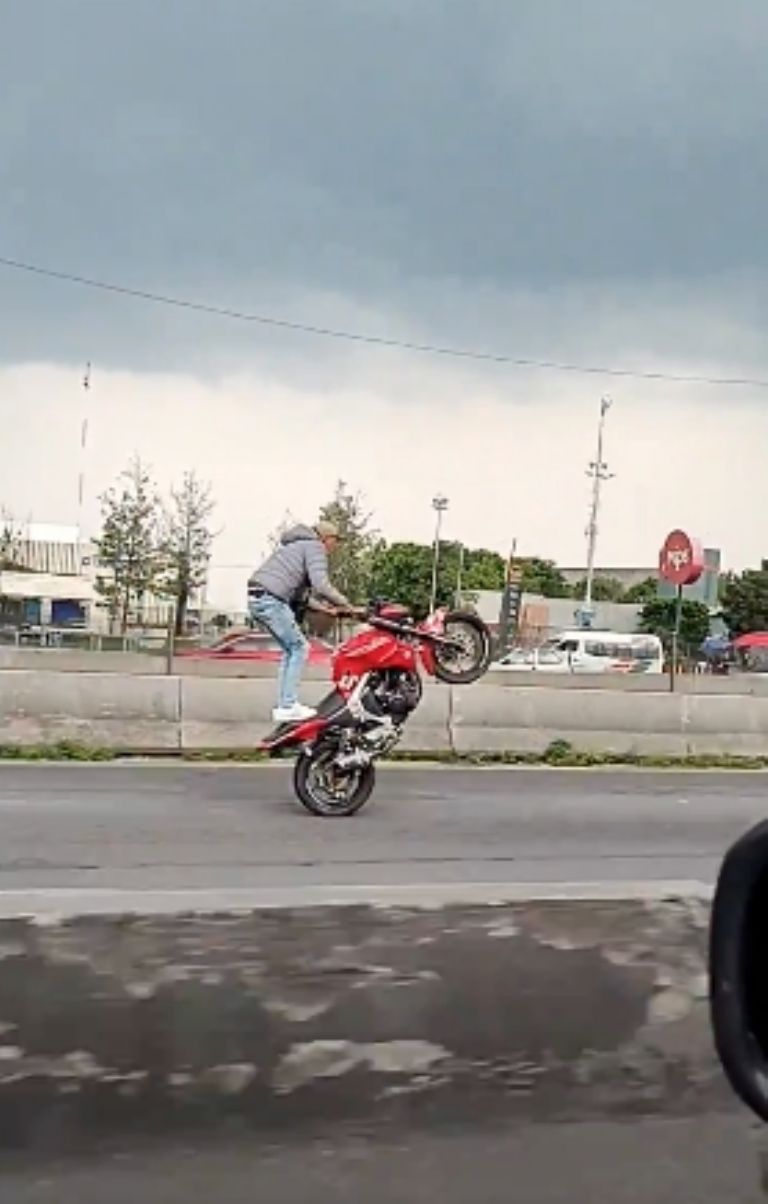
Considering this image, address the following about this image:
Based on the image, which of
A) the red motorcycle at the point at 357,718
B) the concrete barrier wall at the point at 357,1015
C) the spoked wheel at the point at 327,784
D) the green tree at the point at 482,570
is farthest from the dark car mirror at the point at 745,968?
the green tree at the point at 482,570

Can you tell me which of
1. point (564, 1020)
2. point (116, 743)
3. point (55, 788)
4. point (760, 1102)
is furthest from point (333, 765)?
point (760, 1102)

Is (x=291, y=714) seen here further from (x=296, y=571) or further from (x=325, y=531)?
(x=325, y=531)

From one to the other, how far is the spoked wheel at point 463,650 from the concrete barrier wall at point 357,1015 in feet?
25.8

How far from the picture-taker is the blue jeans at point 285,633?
11172 mm

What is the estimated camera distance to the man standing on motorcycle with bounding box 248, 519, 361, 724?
36.6ft

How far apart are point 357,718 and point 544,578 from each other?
375ft

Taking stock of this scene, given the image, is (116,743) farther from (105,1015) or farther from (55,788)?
(105,1015)

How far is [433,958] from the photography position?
3.80 m

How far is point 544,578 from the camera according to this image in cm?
12344

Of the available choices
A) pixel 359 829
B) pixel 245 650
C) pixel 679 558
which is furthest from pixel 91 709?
pixel 679 558

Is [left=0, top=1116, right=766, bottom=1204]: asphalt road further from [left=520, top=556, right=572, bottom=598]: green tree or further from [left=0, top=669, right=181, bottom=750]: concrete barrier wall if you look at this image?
[left=520, top=556, right=572, bottom=598]: green tree

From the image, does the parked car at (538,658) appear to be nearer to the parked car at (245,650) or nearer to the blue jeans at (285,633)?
the parked car at (245,650)

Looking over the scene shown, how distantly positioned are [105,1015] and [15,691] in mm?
9735

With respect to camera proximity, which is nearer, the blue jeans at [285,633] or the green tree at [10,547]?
the blue jeans at [285,633]
